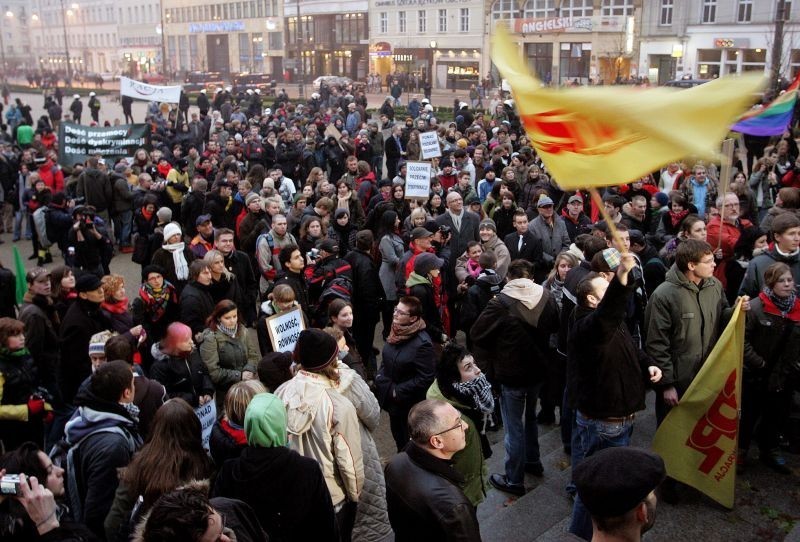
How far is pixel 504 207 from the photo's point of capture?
9914mm

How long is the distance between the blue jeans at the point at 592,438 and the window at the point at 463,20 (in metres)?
53.9

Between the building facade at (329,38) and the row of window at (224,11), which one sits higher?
the row of window at (224,11)

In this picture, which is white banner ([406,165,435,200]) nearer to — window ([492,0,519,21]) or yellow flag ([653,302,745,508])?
yellow flag ([653,302,745,508])

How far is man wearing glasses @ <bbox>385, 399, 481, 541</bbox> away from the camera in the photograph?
330 cm

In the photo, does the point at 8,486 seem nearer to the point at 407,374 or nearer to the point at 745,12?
the point at 407,374

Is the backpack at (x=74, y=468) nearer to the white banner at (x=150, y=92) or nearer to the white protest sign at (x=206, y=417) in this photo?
the white protest sign at (x=206, y=417)

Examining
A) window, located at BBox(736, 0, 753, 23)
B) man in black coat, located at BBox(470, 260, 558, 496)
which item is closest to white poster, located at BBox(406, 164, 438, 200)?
man in black coat, located at BBox(470, 260, 558, 496)

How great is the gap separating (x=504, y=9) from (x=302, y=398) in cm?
5349

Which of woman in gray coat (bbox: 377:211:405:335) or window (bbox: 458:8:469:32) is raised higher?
window (bbox: 458:8:469:32)

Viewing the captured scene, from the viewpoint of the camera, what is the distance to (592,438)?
4613 millimetres

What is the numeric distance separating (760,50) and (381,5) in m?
32.3

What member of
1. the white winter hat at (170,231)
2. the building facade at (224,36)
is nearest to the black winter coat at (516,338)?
the white winter hat at (170,231)

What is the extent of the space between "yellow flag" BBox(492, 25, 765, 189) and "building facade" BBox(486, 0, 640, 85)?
41495 millimetres

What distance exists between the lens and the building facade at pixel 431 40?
54562 millimetres
